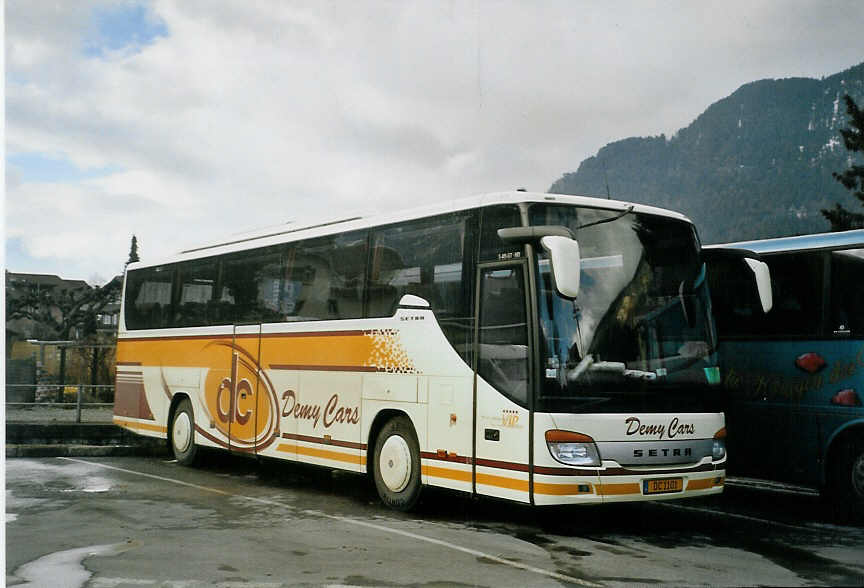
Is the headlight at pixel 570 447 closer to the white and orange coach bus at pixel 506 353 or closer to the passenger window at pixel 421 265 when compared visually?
the white and orange coach bus at pixel 506 353

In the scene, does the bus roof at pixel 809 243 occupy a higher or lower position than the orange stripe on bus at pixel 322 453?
higher

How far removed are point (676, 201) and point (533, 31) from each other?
133 m

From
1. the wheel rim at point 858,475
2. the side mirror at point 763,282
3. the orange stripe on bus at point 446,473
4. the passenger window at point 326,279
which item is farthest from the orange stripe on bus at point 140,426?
the wheel rim at point 858,475

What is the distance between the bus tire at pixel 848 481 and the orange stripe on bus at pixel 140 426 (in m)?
10.6

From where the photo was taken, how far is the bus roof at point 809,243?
1074cm

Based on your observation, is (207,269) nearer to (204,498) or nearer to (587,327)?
(204,498)

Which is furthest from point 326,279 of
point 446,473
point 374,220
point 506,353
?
point 506,353

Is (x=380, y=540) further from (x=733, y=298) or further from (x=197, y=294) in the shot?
(x=197, y=294)

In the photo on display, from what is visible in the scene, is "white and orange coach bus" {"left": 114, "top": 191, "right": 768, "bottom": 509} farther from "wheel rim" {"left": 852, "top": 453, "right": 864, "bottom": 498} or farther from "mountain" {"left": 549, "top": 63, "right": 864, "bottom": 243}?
"mountain" {"left": 549, "top": 63, "right": 864, "bottom": 243}

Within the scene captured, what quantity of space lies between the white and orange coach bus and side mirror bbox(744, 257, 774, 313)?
702mm

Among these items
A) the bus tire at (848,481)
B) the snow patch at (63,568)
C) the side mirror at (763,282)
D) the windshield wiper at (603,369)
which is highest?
the side mirror at (763,282)

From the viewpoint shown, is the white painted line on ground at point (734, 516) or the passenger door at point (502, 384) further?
the white painted line on ground at point (734, 516)

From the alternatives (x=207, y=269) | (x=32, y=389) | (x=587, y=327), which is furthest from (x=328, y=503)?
(x=32, y=389)

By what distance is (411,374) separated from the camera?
1088cm
